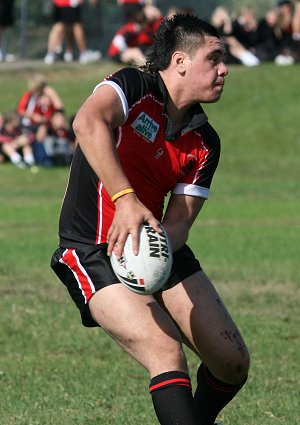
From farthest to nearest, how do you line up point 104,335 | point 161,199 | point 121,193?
point 104,335
point 161,199
point 121,193

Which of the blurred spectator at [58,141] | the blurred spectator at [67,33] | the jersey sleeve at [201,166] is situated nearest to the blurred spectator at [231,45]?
the blurred spectator at [67,33]

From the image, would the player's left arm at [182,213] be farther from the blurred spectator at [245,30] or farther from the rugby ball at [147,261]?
the blurred spectator at [245,30]

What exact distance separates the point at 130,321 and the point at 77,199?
2.54 ft

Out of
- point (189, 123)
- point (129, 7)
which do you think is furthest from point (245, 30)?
point (189, 123)

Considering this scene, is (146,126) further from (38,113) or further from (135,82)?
(38,113)

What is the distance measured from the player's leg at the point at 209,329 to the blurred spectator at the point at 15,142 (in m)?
16.7

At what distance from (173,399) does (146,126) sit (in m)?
1.30

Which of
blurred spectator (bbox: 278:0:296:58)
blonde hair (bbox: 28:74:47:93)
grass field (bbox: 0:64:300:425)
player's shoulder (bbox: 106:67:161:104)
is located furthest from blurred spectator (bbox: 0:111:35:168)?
player's shoulder (bbox: 106:67:161:104)

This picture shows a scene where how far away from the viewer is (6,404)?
20.7ft

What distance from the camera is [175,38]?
5.16m

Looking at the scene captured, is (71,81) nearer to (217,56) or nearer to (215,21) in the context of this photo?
(215,21)

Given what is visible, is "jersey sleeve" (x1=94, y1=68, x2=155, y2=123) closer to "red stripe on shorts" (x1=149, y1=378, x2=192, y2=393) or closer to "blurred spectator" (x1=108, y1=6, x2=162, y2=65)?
"red stripe on shorts" (x1=149, y1=378, x2=192, y2=393)

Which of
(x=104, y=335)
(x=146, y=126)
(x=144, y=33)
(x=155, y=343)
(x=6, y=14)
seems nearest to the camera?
(x=155, y=343)

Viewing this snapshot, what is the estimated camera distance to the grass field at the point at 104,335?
6371 mm
